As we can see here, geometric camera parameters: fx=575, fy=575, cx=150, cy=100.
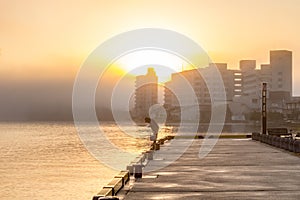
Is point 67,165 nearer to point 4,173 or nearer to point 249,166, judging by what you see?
point 4,173

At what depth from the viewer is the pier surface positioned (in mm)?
18487

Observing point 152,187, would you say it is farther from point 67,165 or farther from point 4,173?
point 67,165

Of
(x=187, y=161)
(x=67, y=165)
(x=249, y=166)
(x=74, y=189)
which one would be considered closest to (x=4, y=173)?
(x=67, y=165)

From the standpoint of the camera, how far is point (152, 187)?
2038 cm

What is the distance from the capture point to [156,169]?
2683 cm

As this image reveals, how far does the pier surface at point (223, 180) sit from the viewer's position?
18487 mm

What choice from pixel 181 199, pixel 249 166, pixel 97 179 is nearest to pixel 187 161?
pixel 249 166

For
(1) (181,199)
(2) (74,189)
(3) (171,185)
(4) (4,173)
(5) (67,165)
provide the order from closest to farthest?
(1) (181,199) < (3) (171,185) < (2) (74,189) < (4) (4,173) < (5) (67,165)

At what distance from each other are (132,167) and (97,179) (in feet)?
80.1

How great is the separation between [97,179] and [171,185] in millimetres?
27271

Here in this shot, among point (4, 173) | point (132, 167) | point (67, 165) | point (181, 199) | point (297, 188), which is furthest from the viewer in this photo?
point (67, 165)

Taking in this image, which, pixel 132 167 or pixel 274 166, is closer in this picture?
pixel 132 167

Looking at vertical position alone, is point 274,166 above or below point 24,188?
above

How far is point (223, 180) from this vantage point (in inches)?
877
